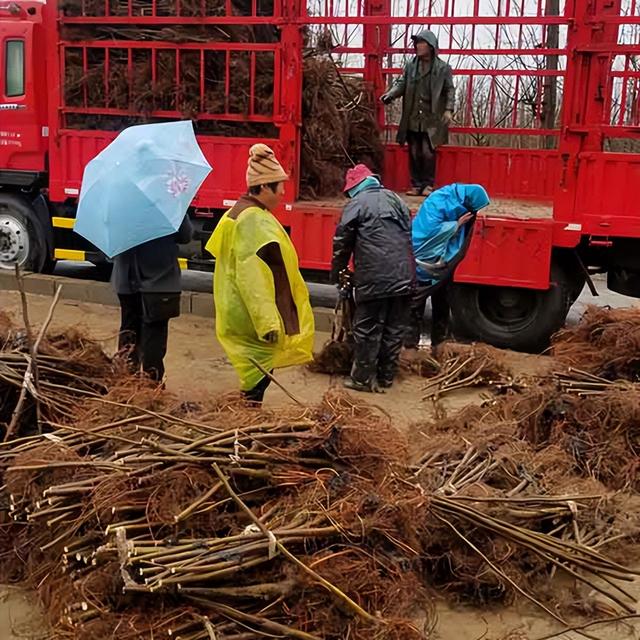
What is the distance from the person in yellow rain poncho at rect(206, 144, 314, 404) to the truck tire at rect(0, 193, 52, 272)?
20.0 ft

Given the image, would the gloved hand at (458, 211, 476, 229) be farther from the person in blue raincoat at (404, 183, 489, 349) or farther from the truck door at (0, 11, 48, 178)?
the truck door at (0, 11, 48, 178)

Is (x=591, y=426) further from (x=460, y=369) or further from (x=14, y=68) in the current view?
(x=14, y=68)

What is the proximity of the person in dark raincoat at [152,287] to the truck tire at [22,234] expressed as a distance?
5269 mm

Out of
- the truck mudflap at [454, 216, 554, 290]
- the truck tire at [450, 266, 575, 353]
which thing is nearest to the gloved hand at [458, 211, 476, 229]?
the truck mudflap at [454, 216, 554, 290]

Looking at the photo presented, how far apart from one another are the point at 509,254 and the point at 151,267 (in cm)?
387

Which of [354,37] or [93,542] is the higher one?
[354,37]

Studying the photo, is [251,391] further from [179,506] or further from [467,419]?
[179,506]

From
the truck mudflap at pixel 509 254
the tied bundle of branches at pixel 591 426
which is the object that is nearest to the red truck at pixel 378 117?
the truck mudflap at pixel 509 254

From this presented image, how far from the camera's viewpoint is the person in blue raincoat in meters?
7.45

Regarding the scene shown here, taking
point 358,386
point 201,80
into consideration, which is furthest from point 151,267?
point 201,80

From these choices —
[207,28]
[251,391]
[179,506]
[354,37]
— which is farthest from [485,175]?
[179,506]

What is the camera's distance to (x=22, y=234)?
10.5m

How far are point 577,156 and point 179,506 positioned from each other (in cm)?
556

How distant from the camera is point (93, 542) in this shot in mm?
3355
